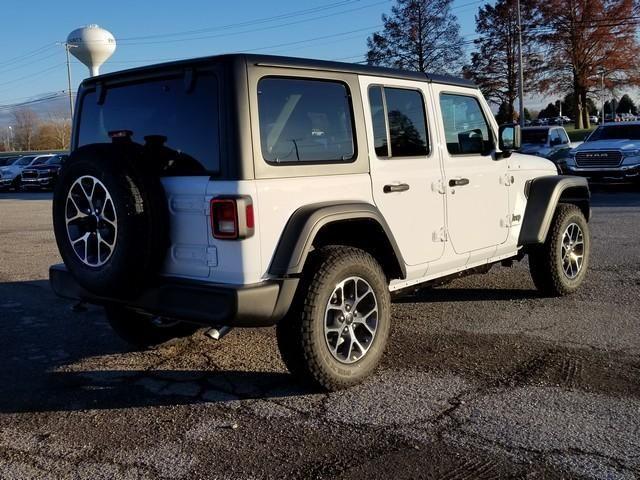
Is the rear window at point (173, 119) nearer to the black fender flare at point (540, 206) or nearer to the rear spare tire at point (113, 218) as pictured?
the rear spare tire at point (113, 218)

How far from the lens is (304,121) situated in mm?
4172

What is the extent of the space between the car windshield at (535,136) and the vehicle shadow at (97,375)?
1689cm

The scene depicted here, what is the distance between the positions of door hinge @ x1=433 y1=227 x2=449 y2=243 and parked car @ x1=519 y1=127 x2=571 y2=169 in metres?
15.3

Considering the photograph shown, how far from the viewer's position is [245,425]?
150 inches

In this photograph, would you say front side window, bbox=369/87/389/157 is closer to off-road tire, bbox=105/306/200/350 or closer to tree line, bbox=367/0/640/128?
off-road tire, bbox=105/306/200/350

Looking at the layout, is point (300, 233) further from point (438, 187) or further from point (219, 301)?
point (438, 187)

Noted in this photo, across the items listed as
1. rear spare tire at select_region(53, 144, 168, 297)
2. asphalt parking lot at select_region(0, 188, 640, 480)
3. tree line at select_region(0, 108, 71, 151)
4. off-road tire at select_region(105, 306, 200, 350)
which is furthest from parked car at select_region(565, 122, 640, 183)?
tree line at select_region(0, 108, 71, 151)

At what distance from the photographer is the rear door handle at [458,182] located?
520 centimetres

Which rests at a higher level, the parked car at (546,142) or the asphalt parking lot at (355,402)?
the parked car at (546,142)

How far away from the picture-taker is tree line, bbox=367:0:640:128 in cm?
4662

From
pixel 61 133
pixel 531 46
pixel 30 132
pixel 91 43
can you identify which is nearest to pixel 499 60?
pixel 531 46

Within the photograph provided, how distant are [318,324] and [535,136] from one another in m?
18.1

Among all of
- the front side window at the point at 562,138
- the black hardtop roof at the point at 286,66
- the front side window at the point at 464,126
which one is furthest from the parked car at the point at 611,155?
the black hardtop roof at the point at 286,66

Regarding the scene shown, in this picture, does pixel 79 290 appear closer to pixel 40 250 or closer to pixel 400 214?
pixel 400 214
